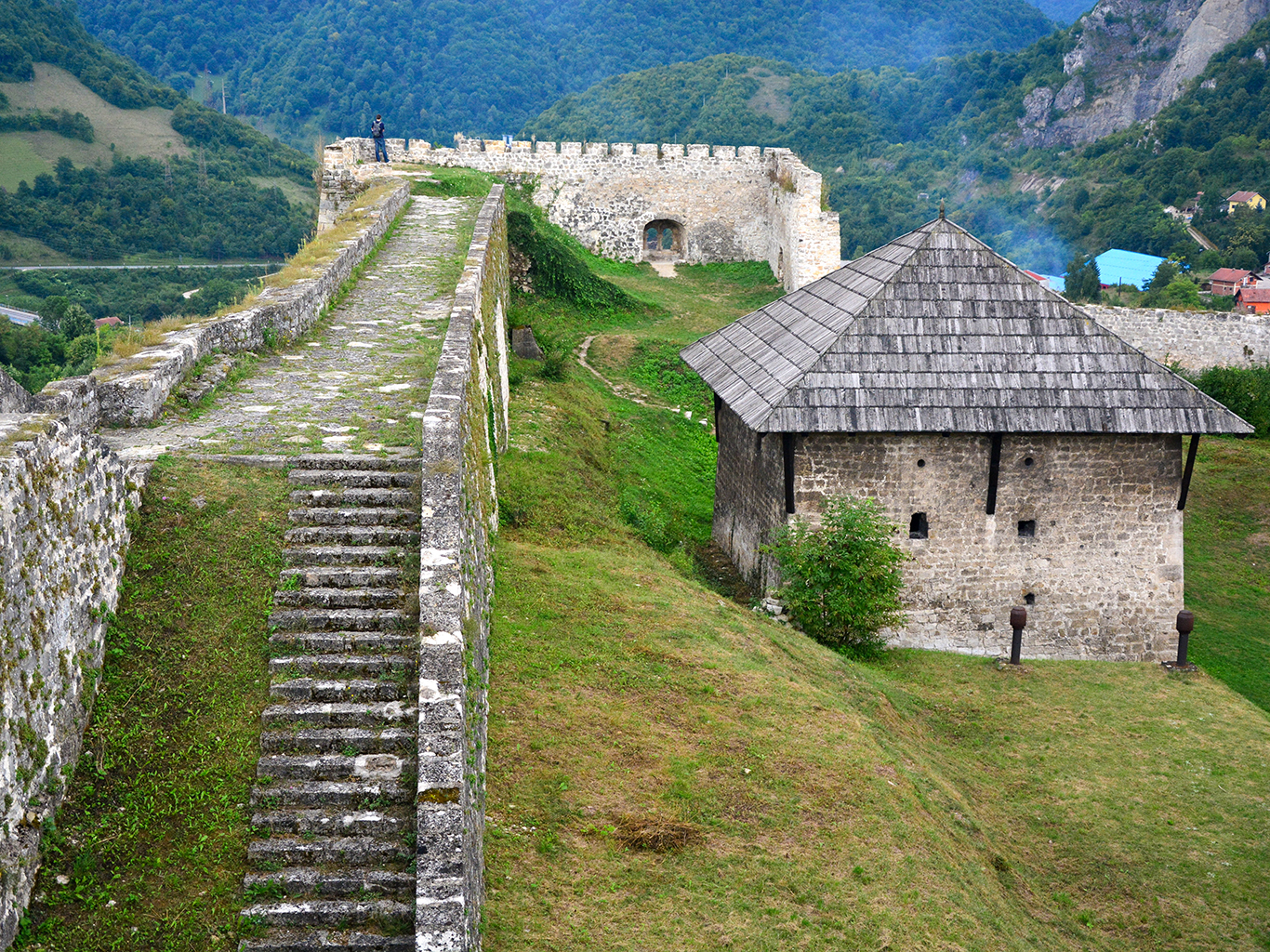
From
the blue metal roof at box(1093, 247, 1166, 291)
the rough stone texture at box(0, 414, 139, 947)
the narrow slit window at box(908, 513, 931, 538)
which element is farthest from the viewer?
the blue metal roof at box(1093, 247, 1166, 291)

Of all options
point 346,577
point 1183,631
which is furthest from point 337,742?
point 1183,631

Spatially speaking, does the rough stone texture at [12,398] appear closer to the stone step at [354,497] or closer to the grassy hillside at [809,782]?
the stone step at [354,497]

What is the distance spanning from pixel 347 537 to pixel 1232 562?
15.0 meters

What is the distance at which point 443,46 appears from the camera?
84812 mm

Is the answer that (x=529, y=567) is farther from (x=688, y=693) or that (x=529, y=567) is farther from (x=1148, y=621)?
(x=1148, y=621)

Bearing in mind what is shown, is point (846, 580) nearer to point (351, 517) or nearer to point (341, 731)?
point (351, 517)

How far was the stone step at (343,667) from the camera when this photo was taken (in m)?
6.23

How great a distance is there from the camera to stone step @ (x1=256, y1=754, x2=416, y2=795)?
225 inches

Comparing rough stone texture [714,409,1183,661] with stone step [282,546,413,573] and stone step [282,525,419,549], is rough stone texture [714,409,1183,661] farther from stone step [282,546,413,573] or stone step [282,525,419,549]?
stone step [282,546,413,573]

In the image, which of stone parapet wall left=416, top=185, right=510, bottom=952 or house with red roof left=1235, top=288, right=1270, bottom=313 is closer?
stone parapet wall left=416, top=185, right=510, bottom=952

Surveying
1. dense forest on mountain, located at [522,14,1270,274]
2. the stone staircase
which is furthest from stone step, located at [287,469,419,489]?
dense forest on mountain, located at [522,14,1270,274]

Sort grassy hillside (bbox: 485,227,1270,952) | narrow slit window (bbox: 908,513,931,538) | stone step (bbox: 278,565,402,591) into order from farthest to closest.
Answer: narrow slit window (bbox: 908,513,931,538), stone step (bbox: 278,565,402,591), grassy hillside (bbox: 485,227,1270,952)

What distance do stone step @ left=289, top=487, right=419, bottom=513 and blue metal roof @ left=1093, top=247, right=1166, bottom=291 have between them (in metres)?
48.3

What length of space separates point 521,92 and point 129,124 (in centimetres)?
3138
